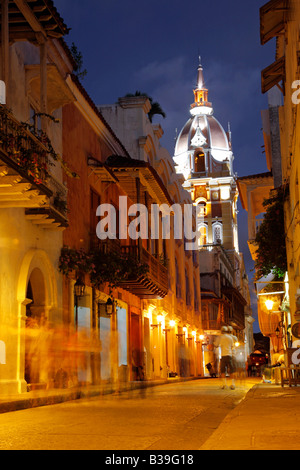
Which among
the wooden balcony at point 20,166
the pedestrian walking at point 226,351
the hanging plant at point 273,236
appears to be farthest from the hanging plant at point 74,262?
the hanging plant at point 273,236

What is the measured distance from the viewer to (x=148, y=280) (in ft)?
76.6

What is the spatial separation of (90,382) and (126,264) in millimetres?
3653

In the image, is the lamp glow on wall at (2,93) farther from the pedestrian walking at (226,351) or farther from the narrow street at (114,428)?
the pedestrian walking at (226,351)

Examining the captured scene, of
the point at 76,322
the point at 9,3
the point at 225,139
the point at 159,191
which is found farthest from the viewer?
the point at 225,139

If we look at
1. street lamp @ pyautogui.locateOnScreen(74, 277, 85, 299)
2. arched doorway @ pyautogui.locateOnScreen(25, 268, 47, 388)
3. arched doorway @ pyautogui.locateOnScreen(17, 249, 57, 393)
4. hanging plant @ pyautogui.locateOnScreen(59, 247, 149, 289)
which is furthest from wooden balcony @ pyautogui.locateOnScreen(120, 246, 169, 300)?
arched doorway @ pyautogui.locateOnScreen(25, 268, 47, 388)

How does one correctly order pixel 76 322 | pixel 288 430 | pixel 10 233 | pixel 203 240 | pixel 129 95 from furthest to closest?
1. pixel 203 240
2. pixel 129 95
3. pixel 76 322
4. pixel 10 233
5. pixel 288 430

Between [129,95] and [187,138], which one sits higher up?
[187,138]

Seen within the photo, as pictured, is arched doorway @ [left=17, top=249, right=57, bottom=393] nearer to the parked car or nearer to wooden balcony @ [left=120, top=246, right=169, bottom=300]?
wooden balcony @ [left=120, top=246, right=169, bottom=300]

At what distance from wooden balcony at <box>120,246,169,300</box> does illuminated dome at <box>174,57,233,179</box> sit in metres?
64.6

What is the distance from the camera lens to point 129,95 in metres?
29.0

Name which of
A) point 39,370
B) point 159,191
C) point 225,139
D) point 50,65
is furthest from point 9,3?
point 225,139
